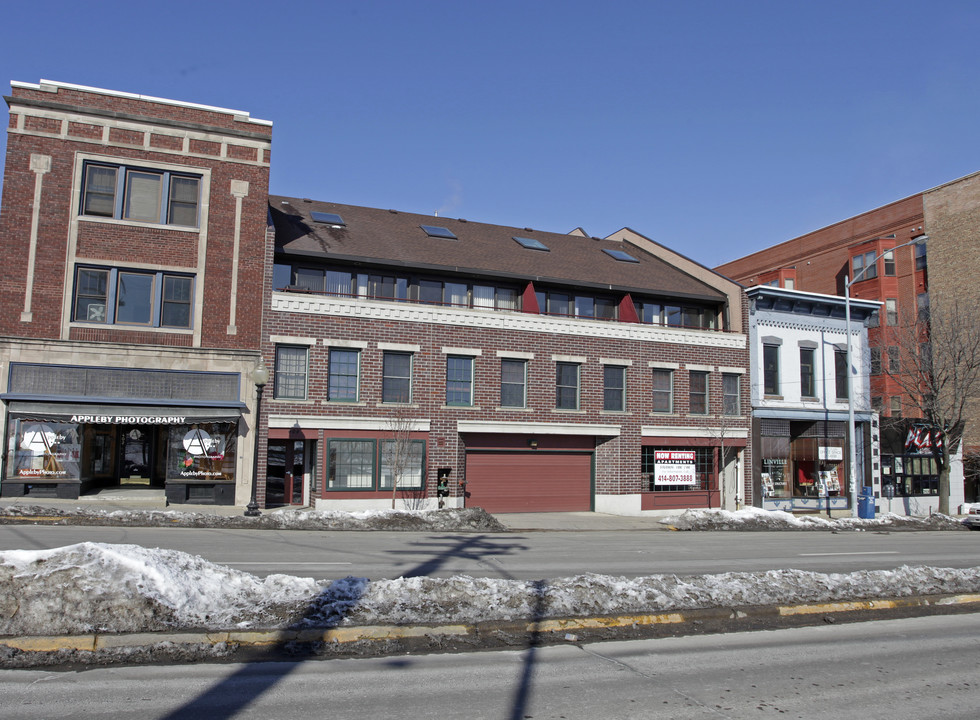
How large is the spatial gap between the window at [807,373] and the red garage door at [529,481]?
34.6 feet

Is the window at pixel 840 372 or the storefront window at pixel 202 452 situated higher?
the window at pixel 840 372

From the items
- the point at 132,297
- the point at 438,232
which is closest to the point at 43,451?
the point at 132,297

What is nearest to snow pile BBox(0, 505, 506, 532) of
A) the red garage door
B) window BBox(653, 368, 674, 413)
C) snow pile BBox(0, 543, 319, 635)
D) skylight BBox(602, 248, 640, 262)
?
the red garage door

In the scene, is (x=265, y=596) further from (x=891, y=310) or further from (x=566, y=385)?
(x=891, y=310)

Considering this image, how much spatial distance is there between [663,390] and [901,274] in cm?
2873

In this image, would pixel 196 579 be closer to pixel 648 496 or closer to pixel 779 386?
pixel 648 496

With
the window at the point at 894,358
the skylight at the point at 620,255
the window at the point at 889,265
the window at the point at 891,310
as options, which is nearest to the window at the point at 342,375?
the skylight at the point at 620,255

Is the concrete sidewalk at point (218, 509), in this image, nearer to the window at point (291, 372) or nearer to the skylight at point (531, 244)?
the window at point (291, 372)

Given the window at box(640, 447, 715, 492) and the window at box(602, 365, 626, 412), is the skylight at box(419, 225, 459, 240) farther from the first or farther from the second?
the window at box(640, 447, 715, 492)

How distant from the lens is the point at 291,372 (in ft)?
77.9

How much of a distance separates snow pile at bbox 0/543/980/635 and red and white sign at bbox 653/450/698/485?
17.8 m

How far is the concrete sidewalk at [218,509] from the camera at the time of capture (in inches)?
798

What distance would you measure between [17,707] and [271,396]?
58.6 feet

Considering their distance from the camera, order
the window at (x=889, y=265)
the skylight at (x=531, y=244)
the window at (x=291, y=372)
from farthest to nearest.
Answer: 1. the window at (x=889, y=265)
2. the skylight at (x=531, y=244)
3. the window at (x=291, y=372)
